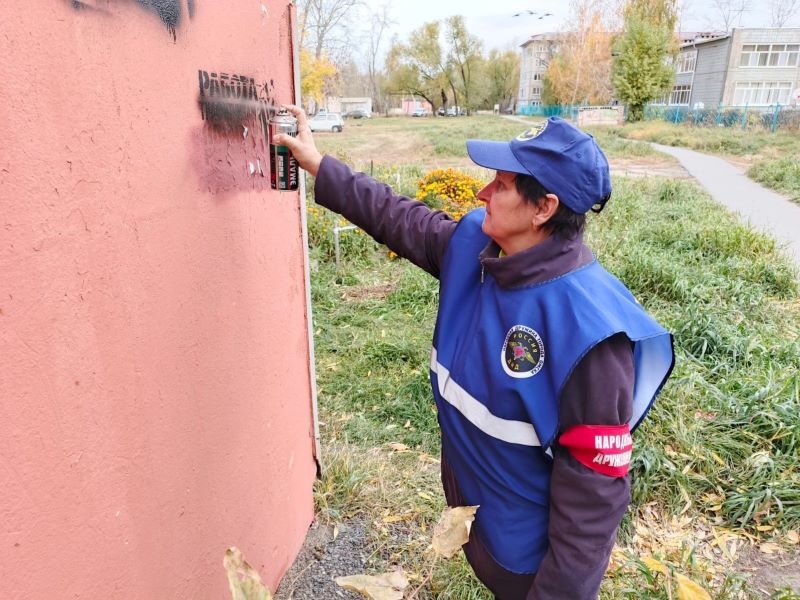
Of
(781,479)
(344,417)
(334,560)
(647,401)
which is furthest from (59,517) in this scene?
(781,479)

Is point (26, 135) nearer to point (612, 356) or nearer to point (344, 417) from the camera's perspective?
point (612, 356)

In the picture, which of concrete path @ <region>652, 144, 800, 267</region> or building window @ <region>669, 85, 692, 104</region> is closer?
concrete path @ <region>652, 144, 800, 267</region>

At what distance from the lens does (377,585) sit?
1171 mm

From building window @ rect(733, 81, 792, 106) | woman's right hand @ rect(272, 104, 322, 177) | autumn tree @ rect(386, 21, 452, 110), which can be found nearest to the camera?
woman's right hand @ rect(272, 104, 322, 177)

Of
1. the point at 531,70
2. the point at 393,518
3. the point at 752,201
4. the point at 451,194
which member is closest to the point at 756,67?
the point at 752,201

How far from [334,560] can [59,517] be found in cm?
174

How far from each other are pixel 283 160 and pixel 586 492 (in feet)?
4.07

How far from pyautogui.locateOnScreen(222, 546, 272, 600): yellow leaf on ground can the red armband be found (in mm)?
736

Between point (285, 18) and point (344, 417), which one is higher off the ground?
point (285, 18)

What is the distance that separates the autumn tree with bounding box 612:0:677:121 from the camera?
113ft

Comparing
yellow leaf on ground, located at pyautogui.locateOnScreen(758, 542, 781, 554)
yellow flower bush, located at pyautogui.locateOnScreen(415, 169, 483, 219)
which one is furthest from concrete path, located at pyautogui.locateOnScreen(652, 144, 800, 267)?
yellow leaf on ground, located at pyautogui.locateOnScreen(758, 542, 781, 554)

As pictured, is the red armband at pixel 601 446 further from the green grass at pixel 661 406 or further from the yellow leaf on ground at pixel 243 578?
the green grass at pixel 661 406

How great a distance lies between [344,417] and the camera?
13.4 ft

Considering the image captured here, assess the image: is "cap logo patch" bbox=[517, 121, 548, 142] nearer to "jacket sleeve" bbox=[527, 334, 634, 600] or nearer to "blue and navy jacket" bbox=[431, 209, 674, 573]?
"blue and navy jacket" bbox=[431, 209, 674, 573]
